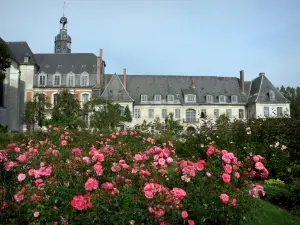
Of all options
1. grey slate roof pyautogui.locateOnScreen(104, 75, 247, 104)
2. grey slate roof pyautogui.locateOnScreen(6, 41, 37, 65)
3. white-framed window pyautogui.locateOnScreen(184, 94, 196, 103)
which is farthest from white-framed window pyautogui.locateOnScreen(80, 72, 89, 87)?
white-framed window pyautogui.locateOnScreen(184, 94, 196, 103)

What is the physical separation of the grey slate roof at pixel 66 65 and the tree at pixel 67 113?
41.6 ft

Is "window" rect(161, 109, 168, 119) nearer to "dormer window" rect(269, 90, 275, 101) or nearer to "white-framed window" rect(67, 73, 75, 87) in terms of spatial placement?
"white-framed window" rect(67, 73, 75, 87)

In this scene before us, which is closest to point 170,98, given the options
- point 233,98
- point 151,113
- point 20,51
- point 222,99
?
point 151,113

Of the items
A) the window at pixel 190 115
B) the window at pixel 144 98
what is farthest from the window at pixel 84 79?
the window at pixel 190 115

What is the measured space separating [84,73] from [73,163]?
36057 mm

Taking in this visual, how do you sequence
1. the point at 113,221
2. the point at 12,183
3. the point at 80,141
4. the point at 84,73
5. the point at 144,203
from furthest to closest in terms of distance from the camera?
the point at 84,73 < the point at 80,141 < the point at 12,183 < the point at 144,203 < the point at 113,221

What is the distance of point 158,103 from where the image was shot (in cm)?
4050

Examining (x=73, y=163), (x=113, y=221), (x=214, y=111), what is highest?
(x=214, y=111)

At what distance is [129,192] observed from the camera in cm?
327

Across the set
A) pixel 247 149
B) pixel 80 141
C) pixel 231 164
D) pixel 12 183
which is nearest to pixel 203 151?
pixel 247 149

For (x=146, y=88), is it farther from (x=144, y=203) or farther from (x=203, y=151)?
(x=144, y=203)

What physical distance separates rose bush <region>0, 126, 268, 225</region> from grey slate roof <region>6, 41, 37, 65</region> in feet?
122

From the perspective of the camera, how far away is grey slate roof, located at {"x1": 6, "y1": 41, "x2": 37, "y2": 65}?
124ft

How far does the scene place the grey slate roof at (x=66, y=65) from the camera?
127 feet
